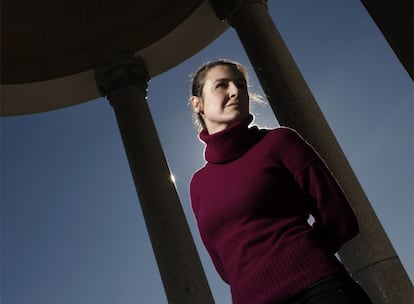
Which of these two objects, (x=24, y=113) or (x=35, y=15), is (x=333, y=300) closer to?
(x=35, y=15)

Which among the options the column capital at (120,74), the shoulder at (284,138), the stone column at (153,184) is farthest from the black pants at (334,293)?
the column capital at (120,74)

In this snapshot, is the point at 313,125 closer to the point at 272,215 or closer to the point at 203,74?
the point at 203,74

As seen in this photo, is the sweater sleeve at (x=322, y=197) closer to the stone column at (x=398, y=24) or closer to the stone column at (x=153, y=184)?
the stone column at (x=398, y=24)

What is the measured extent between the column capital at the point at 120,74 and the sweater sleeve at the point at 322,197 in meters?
28.5

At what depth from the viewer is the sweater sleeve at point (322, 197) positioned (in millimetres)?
6348

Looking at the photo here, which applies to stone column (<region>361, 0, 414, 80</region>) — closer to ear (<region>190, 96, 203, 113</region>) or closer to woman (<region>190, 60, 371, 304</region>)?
woman (<region>190, 60, 371, 304</region>)

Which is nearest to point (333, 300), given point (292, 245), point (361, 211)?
point (292, 245)

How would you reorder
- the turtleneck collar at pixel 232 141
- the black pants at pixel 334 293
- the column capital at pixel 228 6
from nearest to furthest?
the black pants at pixel 334 293, the turtleneck collar at pixel 232 141, the column capital at pixel 228 6

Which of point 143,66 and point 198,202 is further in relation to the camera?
point 143,66

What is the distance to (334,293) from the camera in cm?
562

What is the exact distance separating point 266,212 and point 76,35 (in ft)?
116

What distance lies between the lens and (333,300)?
18.2ft

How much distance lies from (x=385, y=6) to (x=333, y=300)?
5.07 meters

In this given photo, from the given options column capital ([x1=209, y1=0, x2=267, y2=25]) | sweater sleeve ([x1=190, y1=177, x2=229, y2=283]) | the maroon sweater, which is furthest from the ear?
column capital ([x1=209, y1=0, x2=267, y2=25])
